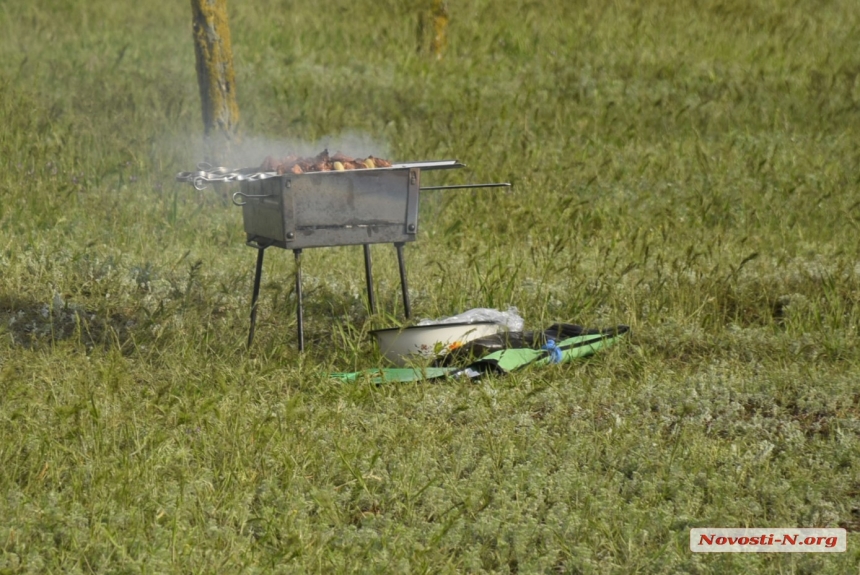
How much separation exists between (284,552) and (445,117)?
332 inches

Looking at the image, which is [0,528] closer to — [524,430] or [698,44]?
Answer: [524,430]

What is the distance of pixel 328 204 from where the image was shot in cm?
555

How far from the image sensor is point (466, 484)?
4227 mm

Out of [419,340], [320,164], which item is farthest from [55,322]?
[419,340]

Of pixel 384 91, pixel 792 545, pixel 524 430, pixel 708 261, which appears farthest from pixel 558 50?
pixel 792 545

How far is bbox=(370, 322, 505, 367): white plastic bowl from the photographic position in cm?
570

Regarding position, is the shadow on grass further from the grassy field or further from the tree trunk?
the tree trunk

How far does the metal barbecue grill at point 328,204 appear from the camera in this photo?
17.9 ft

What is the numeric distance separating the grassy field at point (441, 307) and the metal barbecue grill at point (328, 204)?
50 centimetres

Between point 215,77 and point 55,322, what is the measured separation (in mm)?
4027

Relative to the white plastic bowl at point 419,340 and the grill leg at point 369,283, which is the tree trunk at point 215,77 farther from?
the white plastic bowl at point 419,340

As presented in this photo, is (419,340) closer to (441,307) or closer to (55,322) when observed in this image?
(441,307)

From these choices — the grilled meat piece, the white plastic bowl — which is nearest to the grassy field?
the white plastic bowl

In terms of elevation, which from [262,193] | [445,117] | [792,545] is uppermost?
[262,193]
